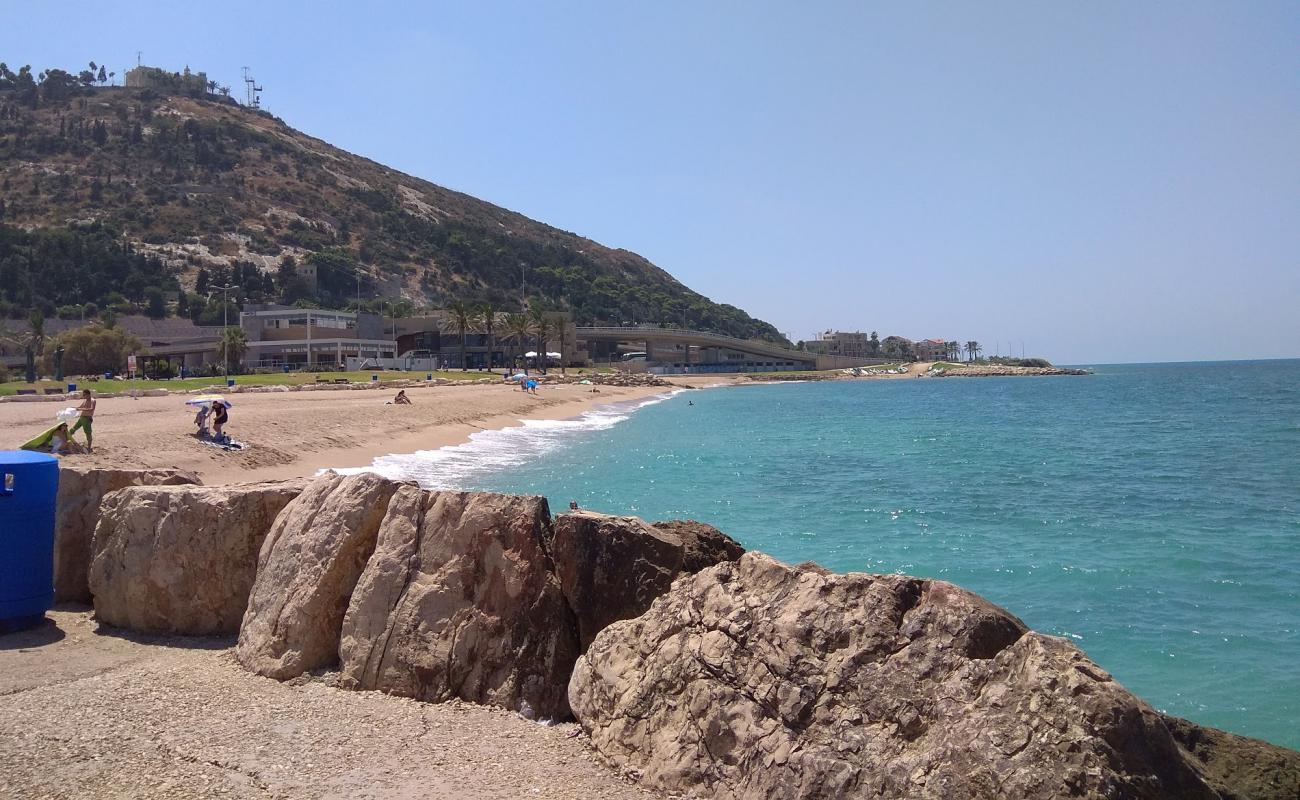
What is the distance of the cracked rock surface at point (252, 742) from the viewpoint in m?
4.61

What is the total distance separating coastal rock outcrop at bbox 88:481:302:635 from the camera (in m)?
7.30

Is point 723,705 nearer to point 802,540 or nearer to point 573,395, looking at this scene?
point 802,540

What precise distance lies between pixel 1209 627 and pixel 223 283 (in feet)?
393

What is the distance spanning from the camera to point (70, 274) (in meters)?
100

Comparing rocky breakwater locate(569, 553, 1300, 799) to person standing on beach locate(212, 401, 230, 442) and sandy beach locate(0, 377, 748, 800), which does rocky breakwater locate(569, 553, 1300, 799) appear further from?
person standing on beach locate(212, 401, 230, 442)

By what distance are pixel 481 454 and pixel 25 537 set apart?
23.1 meters

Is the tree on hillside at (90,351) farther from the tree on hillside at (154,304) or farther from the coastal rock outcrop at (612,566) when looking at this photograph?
the coastal rock outcrop at (612,566)

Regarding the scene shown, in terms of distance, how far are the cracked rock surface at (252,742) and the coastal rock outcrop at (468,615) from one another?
0.19 metres

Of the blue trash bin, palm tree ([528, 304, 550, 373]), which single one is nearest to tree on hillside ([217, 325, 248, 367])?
palm tree ([528, 304, 550, 373])


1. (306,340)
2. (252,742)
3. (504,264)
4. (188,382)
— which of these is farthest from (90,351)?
(504,264)

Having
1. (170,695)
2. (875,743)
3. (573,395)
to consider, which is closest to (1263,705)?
(875,743)

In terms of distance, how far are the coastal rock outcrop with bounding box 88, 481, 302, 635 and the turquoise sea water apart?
8028 millimetres

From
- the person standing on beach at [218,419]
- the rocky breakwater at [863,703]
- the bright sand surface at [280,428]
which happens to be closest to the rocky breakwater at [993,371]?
the bright sand surface at [280,428]

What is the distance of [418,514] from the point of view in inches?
254
